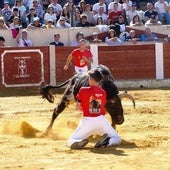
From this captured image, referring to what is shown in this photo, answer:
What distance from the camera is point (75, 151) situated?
21.0 feet

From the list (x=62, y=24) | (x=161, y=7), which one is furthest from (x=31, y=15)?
(x=161, y=7)

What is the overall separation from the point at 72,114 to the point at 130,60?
5643mm

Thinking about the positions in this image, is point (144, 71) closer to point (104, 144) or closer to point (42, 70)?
point (42, 70)

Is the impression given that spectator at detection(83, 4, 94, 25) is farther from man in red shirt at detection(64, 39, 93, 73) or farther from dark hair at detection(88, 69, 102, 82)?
dark hair at detection(88, 69, 102, 82)

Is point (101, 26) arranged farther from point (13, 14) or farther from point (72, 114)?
point (72, 114)

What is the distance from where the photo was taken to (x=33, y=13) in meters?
15.5

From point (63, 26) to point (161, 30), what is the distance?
2.72 metres

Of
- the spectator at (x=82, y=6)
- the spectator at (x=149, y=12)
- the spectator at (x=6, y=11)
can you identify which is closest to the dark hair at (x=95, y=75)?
the spectator at (x=6, y=11)

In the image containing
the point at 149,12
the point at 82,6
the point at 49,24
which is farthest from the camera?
the point at 149,12

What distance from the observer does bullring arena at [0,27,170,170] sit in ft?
19.3

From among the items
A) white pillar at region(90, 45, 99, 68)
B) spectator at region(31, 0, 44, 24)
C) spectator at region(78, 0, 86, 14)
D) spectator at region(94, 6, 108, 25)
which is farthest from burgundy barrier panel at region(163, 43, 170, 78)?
spectator at region(31, 0, 44, 24)

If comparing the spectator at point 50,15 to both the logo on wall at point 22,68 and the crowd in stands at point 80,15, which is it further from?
the logo on wall at point 22,68

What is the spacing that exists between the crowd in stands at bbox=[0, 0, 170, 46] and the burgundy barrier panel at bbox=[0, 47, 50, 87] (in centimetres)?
51

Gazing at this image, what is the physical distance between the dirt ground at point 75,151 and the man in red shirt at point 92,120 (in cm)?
10
